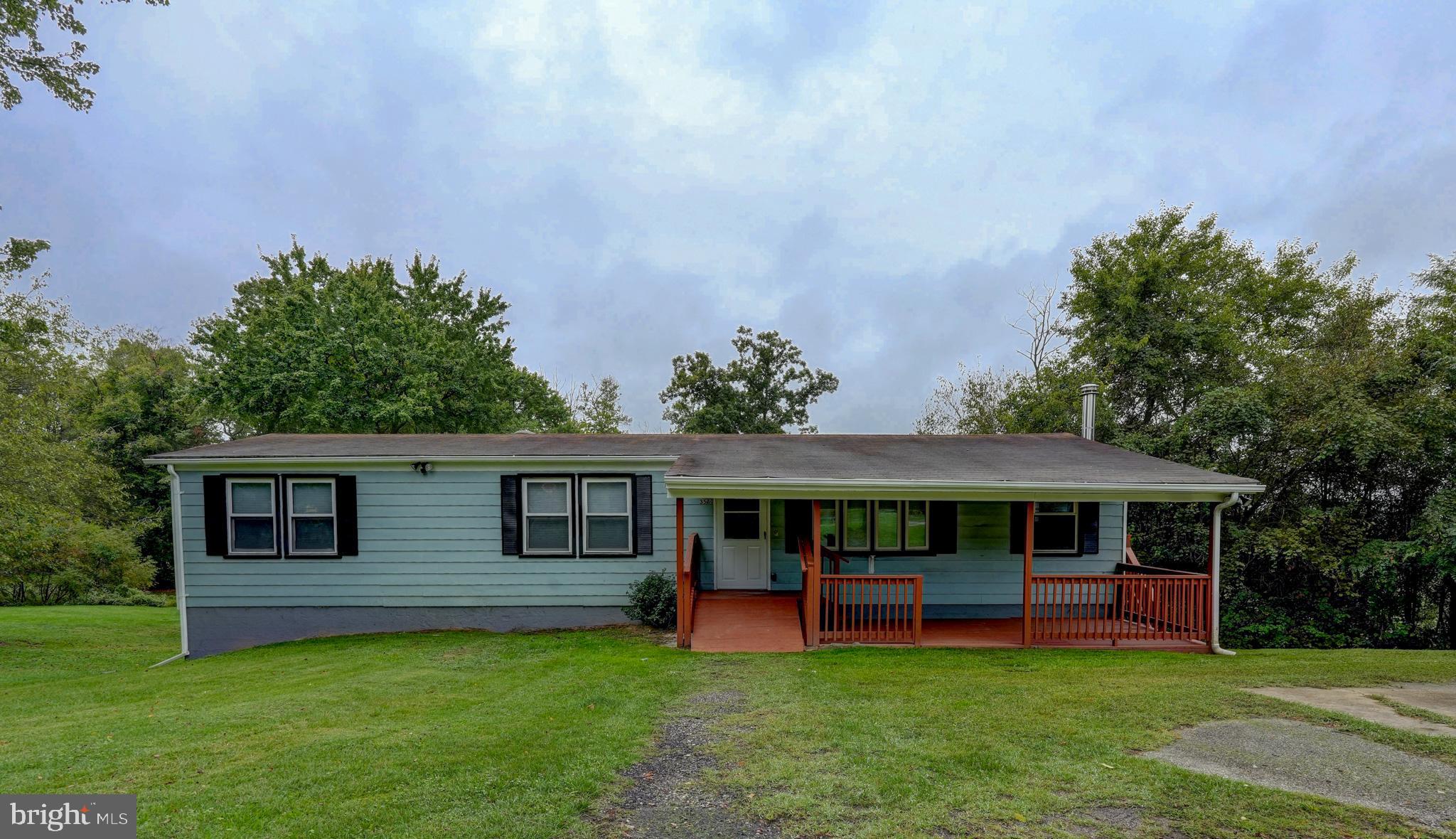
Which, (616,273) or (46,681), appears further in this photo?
(616,273)

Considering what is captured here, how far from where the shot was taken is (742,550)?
32.1 feet

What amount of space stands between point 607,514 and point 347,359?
1222 centimetres

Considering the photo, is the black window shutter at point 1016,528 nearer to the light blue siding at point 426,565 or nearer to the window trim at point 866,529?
the window trim at point 866,529

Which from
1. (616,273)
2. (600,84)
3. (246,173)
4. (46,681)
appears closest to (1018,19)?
(600,84)

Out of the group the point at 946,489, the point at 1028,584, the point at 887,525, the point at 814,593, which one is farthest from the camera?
the point at 887,525

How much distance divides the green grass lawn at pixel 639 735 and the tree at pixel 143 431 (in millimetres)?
17081

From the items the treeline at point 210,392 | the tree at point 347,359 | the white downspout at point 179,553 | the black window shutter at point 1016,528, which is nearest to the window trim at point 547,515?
the white downspout at point 179,553

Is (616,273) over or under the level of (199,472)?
over

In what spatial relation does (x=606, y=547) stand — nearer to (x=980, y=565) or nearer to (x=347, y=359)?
(x=980, y=565)

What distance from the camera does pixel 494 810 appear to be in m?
3.09

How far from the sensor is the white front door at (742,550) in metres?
9.77

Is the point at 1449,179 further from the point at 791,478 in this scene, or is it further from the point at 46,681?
the point at 46,681

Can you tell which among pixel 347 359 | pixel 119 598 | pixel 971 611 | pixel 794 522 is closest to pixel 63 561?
pixel 119 598

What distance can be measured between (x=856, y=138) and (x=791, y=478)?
15.4m
